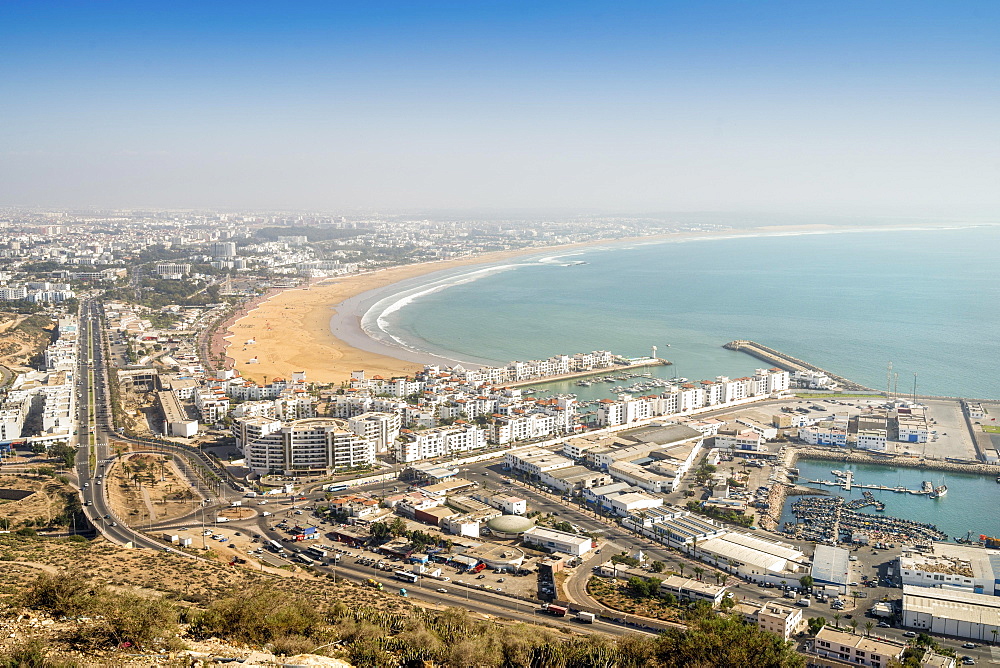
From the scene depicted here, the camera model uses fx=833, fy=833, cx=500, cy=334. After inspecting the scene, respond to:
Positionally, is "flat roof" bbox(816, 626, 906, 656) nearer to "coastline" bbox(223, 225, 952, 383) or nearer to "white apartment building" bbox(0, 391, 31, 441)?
"white apartment building" bbox(0, 391, 31, 441)

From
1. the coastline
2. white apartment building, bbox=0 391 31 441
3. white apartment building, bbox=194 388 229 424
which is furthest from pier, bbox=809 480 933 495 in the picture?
white apartment building, bbox=0 391 31 441

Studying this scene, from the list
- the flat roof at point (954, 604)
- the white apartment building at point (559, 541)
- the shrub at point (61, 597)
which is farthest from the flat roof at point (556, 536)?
the shrub at point (61, 597)

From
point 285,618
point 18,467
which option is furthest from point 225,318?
point 285,618

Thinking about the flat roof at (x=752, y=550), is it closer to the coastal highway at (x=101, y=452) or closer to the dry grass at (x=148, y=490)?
the coastal highway at (x=101, y=452)

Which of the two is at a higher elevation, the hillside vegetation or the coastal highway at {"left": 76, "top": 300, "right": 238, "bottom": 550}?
the hillside vegetation

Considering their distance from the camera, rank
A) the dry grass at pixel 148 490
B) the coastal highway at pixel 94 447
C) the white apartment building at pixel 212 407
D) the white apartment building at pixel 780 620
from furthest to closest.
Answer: the white apartment building at pixel 212 407 < the dry grass at pixel 148 490 < the coastal highway at pixel 94 447 < the white apartment building at pixel 780 620

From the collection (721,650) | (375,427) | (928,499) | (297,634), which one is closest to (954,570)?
A: (928,499)

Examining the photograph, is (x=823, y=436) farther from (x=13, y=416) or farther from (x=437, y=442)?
(x=13, y=416)

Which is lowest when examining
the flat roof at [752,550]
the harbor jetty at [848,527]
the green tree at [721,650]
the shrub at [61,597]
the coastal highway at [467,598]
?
the harbor jetty at [848,527]
